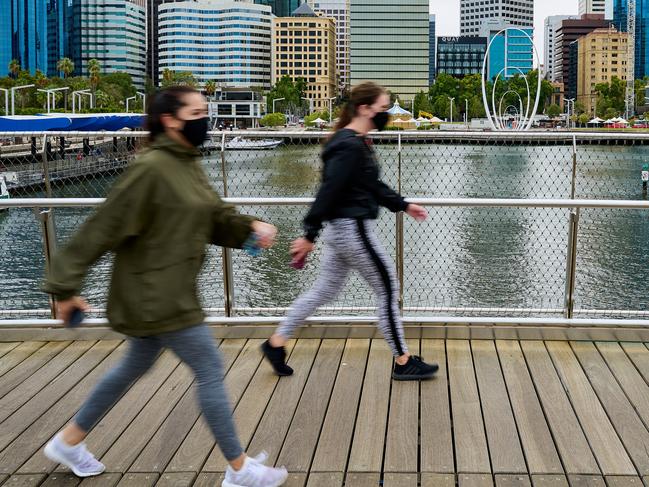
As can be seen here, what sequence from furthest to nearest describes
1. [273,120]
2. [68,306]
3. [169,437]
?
[273,120] → [169,437] → [68,306]

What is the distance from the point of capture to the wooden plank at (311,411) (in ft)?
12.5

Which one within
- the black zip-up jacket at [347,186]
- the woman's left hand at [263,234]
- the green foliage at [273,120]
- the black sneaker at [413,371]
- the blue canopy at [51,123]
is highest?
the green foliage at [273,120]

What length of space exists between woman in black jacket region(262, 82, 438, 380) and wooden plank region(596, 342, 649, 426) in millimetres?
1030

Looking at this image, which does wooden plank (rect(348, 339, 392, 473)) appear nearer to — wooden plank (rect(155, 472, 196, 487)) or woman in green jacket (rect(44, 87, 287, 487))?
woman in green jacket (rect(44, 87, 287, 487))

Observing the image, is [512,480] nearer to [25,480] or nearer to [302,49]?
[25,480]

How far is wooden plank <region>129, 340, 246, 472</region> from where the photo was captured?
376 centimetres

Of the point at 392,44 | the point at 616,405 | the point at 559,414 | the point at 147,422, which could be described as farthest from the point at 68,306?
the point at 392,44

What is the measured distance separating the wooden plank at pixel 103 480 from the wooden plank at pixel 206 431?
0.69 feet

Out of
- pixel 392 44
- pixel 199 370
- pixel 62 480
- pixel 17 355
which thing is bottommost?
pixel 62 480

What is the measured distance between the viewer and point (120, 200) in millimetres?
3152

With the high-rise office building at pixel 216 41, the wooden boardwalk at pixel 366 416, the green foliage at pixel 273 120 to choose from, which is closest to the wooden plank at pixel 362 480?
the wooden boardwalk at pixel 366 416

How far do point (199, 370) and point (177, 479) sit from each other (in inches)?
→ 21.6

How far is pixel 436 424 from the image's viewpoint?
421 cm

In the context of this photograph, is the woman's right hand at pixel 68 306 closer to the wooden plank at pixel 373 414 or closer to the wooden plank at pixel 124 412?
the wooden plank at pixel 124 412
